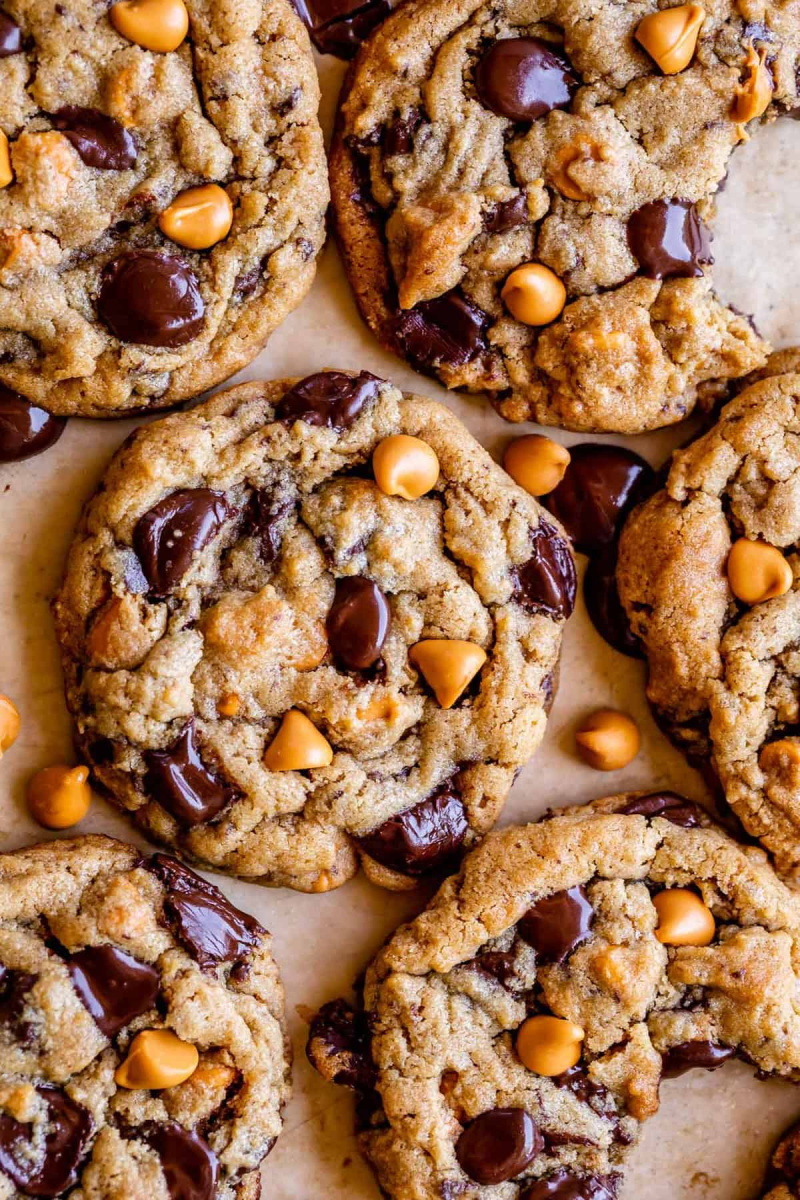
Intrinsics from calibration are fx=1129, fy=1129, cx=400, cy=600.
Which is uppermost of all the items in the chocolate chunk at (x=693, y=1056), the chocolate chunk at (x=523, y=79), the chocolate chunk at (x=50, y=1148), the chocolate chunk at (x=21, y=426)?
the chocolate chunk at (x=523, y=79)

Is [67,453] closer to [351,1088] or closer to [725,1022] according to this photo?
[351,1088]

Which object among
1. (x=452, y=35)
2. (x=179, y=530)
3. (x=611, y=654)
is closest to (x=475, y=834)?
(x=611, y=654)

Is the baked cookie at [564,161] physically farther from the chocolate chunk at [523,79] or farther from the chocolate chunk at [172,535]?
the chocolate chunk at [172,535]

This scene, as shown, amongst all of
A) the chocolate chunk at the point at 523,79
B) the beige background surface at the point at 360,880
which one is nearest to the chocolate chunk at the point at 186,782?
the beige background surface at the point at 360,880

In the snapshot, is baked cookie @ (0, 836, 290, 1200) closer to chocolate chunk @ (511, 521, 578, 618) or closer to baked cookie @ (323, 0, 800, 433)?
chocolate chunk @ (511, 521, 578, 618)

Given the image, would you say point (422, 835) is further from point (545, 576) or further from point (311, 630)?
point (545, 576)

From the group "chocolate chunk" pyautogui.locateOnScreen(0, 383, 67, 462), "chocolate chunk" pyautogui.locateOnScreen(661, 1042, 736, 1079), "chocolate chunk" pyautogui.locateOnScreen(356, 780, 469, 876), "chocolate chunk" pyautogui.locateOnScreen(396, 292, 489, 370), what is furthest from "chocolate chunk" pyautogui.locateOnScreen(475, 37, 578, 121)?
"chocolate chunk" pyautogui.locateOnScreen(661, 1042, 736, 1079)
